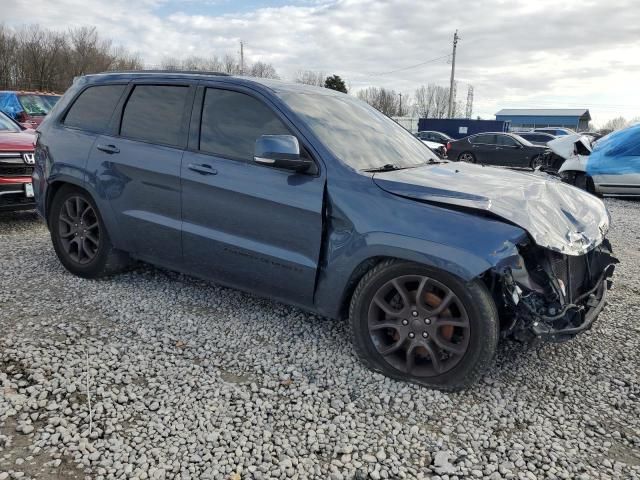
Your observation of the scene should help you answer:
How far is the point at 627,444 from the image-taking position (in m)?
2.50

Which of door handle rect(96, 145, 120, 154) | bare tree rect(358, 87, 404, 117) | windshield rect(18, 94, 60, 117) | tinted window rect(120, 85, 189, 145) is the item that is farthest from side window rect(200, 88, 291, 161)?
bare tree rect(358, 87, 404, 117)

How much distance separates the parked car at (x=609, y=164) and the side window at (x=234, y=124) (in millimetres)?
9122

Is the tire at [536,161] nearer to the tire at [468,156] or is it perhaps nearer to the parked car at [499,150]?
the parked car at [499,150]

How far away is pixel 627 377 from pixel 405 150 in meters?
2.15

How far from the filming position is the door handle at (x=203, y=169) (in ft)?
11.7

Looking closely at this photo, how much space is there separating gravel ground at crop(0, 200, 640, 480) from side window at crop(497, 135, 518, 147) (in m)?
17.4

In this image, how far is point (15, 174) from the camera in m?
6.34

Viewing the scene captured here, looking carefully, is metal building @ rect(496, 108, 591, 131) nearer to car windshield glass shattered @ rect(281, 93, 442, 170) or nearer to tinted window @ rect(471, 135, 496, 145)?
tinted window @ rect(471, 135, 496, 145)

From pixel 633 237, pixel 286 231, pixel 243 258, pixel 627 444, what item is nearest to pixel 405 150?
pixel 286 231

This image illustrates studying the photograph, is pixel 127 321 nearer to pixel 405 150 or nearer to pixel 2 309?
pixel 2 309

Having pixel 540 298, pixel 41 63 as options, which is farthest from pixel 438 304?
pixel 41 63

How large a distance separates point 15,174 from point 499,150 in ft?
58.9

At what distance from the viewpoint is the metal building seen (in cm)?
7669

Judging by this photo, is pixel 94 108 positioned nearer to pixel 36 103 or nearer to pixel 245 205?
pixel 245 205
